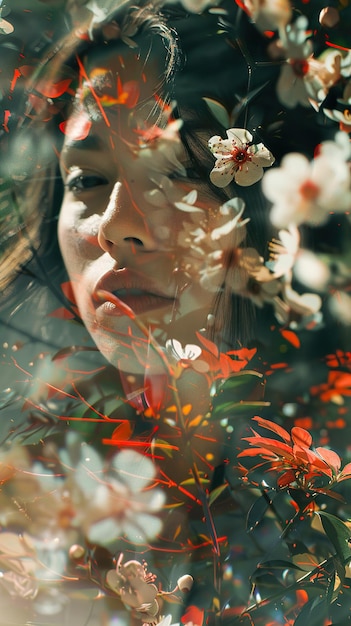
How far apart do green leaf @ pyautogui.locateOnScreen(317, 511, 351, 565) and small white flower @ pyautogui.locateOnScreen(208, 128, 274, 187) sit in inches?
12.5

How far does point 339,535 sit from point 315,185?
0.31 metres

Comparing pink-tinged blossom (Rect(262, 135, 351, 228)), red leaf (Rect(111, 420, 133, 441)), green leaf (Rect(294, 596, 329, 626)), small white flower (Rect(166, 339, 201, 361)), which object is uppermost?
pink-tinged blossom (Rect(262, 135, 351, 228))

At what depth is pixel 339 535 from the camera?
514 mm

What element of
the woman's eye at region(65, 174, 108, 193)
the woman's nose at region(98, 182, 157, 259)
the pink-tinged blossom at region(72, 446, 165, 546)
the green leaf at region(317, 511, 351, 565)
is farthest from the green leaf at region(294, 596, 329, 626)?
the woman's eye at region(65, 174, 108, 193)

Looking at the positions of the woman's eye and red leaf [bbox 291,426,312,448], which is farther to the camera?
the woman's eye

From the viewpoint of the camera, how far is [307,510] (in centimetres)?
53

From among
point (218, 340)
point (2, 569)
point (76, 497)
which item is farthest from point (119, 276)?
point (2, 569)

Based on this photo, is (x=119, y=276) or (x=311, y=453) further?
(x=119, y=276)

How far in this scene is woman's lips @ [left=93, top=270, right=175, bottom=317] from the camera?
625 millimetres

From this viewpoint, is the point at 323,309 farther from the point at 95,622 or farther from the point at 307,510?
the point at 95,622

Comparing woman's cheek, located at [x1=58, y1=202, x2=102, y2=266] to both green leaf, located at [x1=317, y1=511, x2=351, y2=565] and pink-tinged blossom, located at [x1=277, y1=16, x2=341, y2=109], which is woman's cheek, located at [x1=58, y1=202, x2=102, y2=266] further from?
green leaf, located at [x1=317, y1=511, x2=351, y2=565]

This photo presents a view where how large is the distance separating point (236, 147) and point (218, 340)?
0.19 meters

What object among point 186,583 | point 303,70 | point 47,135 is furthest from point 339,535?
point 47,135

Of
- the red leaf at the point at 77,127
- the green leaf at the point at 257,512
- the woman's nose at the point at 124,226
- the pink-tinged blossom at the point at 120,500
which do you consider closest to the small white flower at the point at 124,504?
the pink-tinged blossom at the point at 120,500
